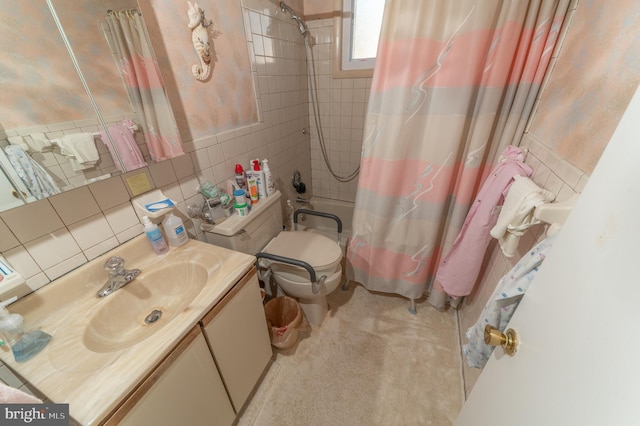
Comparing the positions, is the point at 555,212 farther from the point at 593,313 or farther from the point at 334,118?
the point at 334,118

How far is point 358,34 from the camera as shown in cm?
183

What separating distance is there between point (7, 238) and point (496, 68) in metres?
1.75

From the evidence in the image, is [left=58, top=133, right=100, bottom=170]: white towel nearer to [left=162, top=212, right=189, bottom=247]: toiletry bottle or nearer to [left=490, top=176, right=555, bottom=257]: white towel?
[left=162, top=212, right=189, bottom=247]: toiletry bottle

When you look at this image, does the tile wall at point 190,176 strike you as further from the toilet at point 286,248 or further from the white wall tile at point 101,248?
the toilet at point 286,248

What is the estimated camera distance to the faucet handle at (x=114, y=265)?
83 cm

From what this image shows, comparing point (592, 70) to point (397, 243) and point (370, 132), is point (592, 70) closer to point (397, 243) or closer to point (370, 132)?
point (370, 132)

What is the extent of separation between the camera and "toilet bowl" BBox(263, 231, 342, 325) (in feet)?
4.46

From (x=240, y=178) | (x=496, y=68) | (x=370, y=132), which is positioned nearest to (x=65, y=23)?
(x=240, y=178)

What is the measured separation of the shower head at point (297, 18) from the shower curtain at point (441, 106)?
2.88ft

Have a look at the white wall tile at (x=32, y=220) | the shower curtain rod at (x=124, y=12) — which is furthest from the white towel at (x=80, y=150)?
the shower curtain rod at (x=124, y=12)

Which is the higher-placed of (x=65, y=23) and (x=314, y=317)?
(x=65, y=23)

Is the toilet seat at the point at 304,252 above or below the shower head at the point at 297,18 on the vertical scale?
below

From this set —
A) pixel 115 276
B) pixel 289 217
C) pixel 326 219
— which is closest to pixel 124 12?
pixel 115 276

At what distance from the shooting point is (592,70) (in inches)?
27.0
